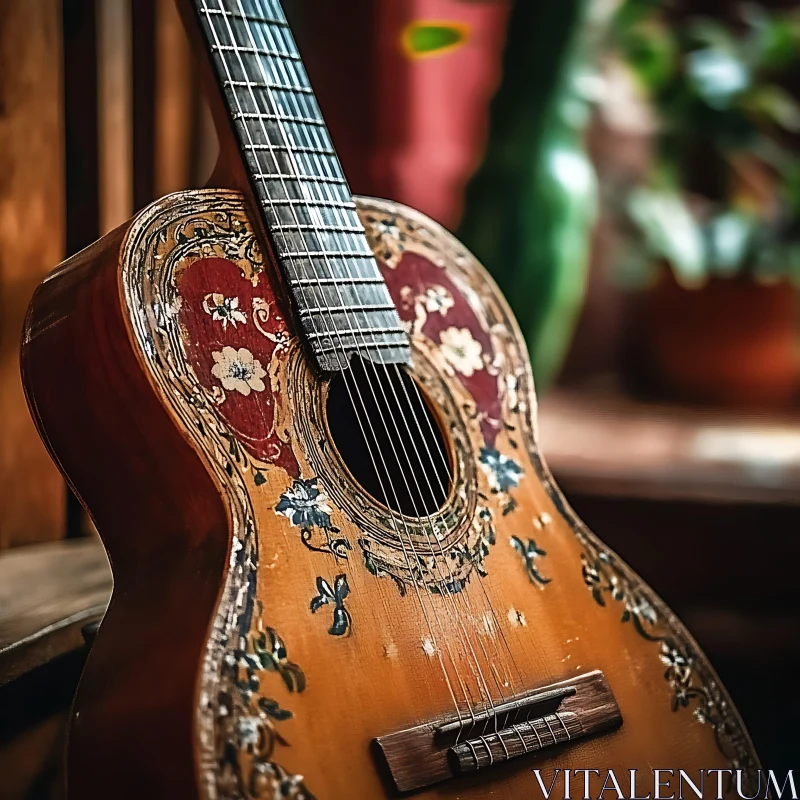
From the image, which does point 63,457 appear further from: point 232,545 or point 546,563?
point 546,563

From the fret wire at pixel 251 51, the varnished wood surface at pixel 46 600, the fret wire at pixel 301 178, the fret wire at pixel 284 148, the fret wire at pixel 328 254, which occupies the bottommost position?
the varnished wood surface at pixel 46 600

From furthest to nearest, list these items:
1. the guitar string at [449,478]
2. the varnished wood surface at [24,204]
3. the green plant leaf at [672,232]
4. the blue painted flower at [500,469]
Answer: the green plant leaf at [672,232] < the varnished wood surface at [24,204] < the blue painted flower at [500,469] < the guitar string at [449,478]

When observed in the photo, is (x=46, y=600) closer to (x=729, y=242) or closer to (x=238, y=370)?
(x=238, y=370)

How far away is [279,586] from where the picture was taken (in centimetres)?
56

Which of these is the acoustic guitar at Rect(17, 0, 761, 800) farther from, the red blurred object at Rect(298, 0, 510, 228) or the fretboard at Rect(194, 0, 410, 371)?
the red blurred object at Rect(298, 0, 510, 228)

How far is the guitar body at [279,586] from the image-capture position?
0.52 meters

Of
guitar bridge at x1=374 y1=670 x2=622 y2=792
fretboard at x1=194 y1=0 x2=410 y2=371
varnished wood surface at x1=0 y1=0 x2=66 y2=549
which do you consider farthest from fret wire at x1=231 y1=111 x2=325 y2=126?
guitar bridge at x1=374 y1=670 x2=622 y2=792

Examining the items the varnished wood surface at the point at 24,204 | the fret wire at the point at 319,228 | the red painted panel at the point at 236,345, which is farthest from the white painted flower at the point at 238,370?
the varnished wood surface at the point at 24,204

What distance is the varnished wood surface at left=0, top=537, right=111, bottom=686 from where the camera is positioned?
69 cm

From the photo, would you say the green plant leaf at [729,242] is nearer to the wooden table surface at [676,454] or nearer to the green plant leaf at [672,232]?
the green plant leaf at [672,232]

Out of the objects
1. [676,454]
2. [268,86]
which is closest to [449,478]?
[268,86]

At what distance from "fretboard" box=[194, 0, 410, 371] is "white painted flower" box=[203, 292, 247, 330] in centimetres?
5

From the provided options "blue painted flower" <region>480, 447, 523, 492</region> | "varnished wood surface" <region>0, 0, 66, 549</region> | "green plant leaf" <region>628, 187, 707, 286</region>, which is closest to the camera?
"blue painted flower" <region>480, 447, 523, 492</region>

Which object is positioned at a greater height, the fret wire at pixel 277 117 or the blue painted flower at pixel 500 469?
the fret wire at pixel 277 117
